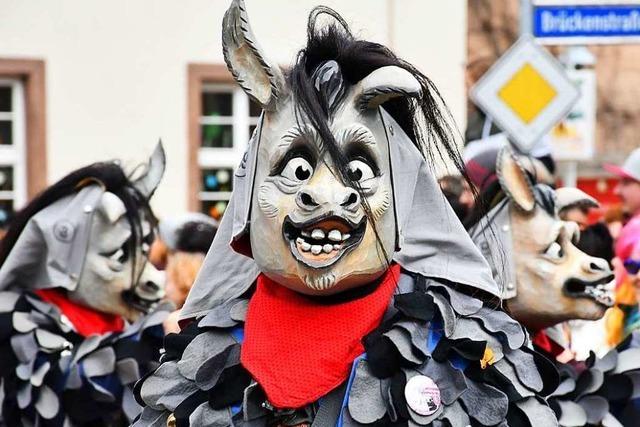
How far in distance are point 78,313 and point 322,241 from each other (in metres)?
2.90

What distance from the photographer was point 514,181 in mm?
6129

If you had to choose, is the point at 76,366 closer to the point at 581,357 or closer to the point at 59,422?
the point at 59,422

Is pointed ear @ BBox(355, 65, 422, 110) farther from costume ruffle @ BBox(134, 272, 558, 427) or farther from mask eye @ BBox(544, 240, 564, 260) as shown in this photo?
mask eye @ BBox(544, 240, 564, 260)

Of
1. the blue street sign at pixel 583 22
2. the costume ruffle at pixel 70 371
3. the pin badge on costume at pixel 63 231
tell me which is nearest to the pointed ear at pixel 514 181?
the costume ruffle at pixel 70 371

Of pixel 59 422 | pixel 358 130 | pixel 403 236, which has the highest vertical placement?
pixel 358 130

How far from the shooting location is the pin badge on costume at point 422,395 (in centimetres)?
416

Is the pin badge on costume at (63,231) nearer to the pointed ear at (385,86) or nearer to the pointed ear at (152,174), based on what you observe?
the pointed ear at (152,174)

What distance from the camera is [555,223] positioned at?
6211 mm

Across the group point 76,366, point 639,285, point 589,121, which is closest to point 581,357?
point 639,285

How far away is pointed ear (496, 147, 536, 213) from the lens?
20.0ft

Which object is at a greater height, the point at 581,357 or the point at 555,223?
the point at 555,223

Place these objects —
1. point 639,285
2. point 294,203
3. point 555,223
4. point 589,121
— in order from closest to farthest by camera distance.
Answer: point 294,203, point 555,223, point 639,285, point 589,121

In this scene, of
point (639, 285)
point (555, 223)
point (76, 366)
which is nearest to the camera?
point (555, 223)

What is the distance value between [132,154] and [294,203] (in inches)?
447
